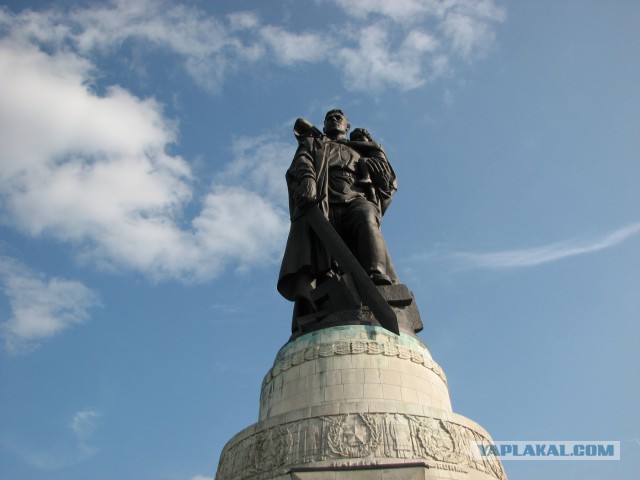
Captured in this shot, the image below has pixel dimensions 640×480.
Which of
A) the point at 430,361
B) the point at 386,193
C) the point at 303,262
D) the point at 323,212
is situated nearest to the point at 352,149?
the point at 386,193

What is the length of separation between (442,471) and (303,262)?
5.24 meters

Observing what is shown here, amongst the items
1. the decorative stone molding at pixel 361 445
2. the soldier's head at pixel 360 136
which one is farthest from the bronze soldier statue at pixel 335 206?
the decorative stone molding at pixel 361 445

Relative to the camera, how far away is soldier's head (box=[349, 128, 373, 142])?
15.3 meters

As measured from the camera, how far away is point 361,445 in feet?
27.8

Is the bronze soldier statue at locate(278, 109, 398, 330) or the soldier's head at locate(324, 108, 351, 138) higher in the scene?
the soldier's head at locate(324, 108, 351, 138)

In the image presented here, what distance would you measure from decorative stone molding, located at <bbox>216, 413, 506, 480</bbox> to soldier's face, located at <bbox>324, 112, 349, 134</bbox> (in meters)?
8.36

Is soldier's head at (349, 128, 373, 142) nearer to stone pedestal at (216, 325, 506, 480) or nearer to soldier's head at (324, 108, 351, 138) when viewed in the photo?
soldier's head at (324, 108, 351, 138)

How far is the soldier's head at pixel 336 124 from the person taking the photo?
15375 mm

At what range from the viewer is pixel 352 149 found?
14672mm

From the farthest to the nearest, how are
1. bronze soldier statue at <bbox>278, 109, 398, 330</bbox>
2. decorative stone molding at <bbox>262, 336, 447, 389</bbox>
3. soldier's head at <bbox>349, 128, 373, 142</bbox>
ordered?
soldier's head at <bbox>349, 128, 373, 142</bbox> < bronze soldier statue at <bbox>278, 109, 398, 330</bbox> < decorative stone molding at <bbox>262, 336, 447, 389</bbox>

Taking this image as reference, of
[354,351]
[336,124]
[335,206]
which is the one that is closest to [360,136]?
[336,124]

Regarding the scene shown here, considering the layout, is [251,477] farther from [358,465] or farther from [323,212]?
[323,212]

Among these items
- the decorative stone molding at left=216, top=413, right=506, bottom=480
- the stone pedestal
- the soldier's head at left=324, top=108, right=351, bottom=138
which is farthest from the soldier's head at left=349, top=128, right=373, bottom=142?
the decorative stone molding at left=216, top=413, right=506, bottom=480

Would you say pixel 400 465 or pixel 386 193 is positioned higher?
pixel 386 193
